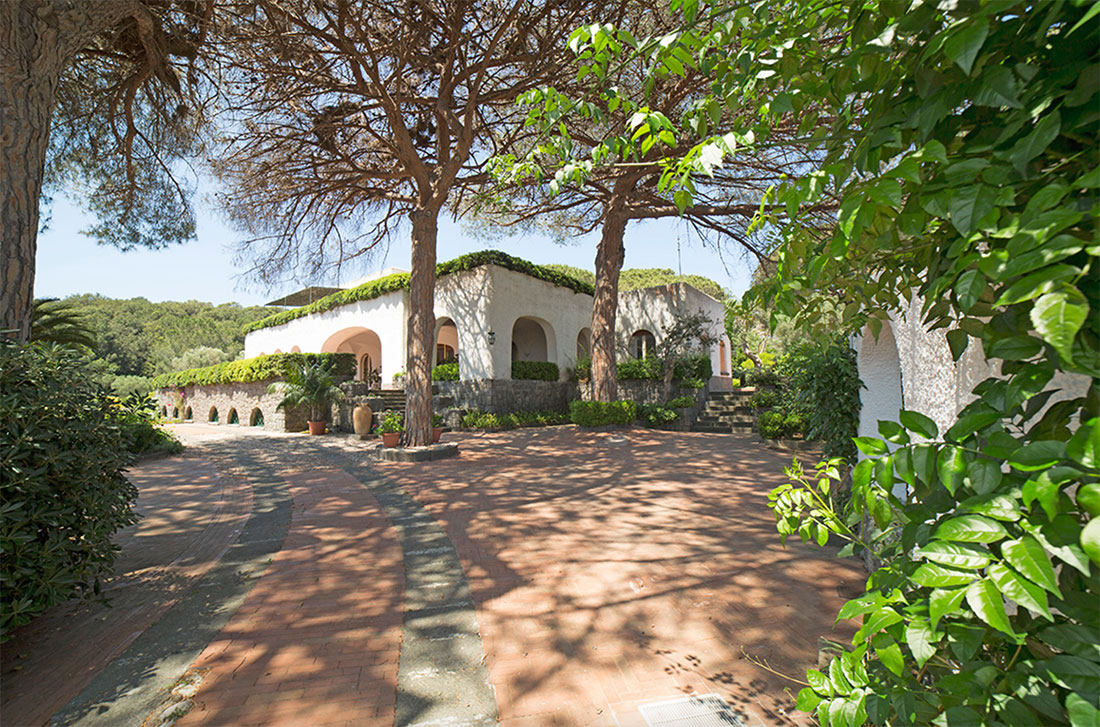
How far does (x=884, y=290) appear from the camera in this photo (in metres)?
1.52

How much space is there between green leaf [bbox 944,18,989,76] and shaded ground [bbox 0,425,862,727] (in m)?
2.52

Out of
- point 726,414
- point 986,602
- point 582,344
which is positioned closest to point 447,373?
point 582,344

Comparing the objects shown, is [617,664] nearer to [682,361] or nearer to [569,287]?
[682,361]

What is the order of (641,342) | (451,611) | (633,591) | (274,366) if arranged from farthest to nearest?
1. (641,342)
2. (274,366)
3. (633,591)
4. (451,611)

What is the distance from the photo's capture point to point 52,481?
9.41 feet

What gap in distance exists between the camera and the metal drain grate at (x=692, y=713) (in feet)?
7.17

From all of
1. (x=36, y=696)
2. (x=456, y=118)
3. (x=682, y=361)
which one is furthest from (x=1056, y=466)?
(x=682, y=361)

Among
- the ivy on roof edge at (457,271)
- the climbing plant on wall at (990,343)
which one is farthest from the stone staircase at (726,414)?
the climbing plant on wall at (990,343)

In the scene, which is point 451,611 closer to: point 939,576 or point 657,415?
point 939,576

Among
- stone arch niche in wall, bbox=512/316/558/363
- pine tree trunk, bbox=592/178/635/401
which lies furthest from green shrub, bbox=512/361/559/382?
pine tree trunk, bbox=592/178/635/401

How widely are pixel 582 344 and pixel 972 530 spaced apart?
19461 millimetres

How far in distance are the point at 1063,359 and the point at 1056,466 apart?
0.16 meters

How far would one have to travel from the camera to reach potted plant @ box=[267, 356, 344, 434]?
47.9 feet

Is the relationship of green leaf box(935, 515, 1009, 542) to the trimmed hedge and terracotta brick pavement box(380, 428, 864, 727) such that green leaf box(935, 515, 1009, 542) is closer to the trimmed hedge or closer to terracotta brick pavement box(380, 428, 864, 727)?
terracotta brick pavement box(380, 428, 864, 727)
